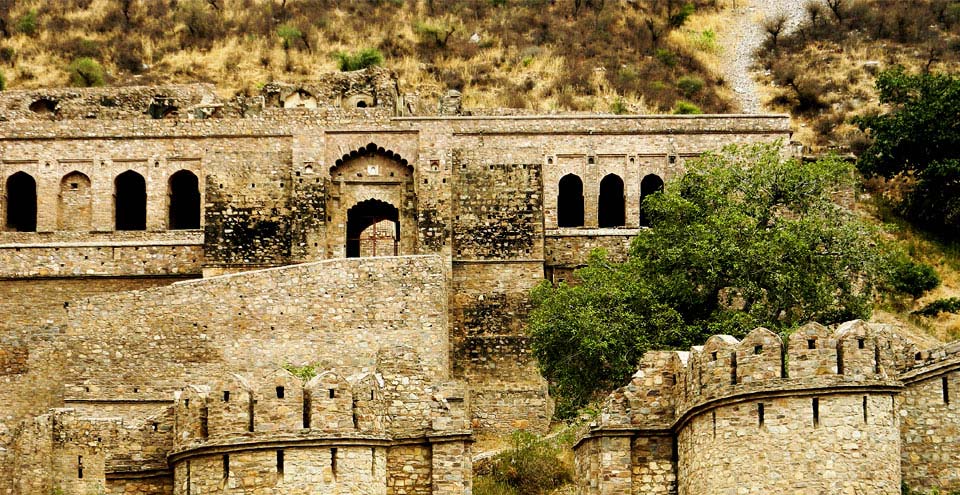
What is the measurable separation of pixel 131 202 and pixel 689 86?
27.3 meters

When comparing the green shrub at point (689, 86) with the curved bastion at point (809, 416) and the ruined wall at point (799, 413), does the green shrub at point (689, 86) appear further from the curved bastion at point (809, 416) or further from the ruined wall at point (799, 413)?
the ruined wall at point (799, 413)

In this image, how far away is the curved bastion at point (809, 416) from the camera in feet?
77.8

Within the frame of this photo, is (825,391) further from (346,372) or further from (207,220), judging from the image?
(207,220)

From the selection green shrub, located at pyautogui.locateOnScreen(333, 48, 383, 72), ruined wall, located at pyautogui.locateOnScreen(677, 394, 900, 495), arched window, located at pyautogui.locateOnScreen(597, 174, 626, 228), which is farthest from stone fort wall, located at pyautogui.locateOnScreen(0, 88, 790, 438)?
ruined wall, located at pyautogui.locateOnScreen(677, 394, 900, 495)

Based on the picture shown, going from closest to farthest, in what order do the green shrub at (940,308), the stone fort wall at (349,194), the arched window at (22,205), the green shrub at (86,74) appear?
the green shrub at (940,308)
the stone fort wall at (349,194)
the arched window at (22,205)
the green shrub at (86,74)

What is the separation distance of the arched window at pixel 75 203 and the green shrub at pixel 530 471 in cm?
1915

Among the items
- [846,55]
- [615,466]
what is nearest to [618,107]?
[846,55]

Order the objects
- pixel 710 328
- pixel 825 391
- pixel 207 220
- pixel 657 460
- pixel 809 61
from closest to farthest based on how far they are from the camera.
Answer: pixel 825 391, pixel 657 460, pixel 710 328, pixel 207 220, pixel 809 61

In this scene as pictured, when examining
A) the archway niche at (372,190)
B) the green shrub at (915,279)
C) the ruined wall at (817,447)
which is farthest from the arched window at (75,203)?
the ruined wall at (817,447)

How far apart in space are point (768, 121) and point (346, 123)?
39.4 feet

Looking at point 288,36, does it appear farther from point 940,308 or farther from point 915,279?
point 940,308

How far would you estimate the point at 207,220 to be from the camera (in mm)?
52031

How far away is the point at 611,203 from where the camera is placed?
56.4 metres

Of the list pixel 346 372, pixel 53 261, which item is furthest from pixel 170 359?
pixel 53 261
